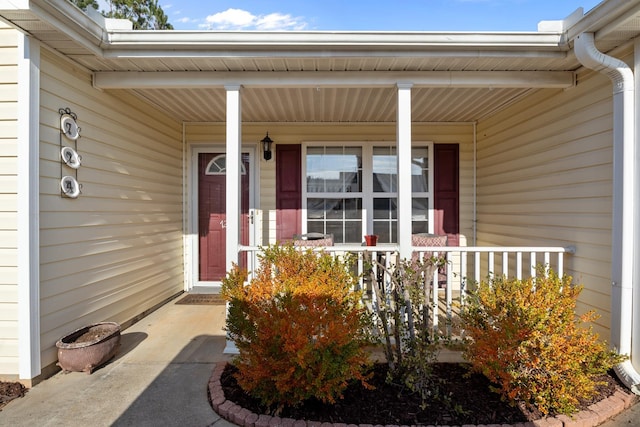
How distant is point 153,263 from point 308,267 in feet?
7.79

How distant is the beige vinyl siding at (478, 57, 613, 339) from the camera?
2758 millimetres

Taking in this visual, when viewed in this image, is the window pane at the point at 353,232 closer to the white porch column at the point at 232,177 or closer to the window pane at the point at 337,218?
the window pane at the point at 337,218

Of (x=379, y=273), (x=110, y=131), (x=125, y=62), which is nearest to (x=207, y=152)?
(x=110, y=131)

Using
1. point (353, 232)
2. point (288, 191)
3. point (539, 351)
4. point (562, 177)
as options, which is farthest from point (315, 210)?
point (539, 351)

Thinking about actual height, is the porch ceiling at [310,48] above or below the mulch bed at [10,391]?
above

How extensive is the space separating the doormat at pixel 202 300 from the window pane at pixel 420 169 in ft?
9.97

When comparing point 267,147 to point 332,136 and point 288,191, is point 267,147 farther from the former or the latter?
point 332,136

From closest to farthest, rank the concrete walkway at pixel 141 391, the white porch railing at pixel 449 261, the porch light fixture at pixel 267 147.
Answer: the concrete walkway at pixel 141 391
the white porch railing at pixel 449 261
the porch light fixture at pixel 267 147

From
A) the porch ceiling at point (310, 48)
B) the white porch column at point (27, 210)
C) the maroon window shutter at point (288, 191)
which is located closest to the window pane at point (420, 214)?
the maroon window shutter at point (288, 191)

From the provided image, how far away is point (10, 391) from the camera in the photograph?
94.7 inches

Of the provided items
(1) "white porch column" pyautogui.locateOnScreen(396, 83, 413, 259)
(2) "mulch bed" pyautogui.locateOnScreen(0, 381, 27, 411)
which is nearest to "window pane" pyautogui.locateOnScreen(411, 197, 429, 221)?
(1) "white porch column" pyautogui.locateOnScreen(396, 83, 413, 259)

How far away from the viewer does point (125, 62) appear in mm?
2967

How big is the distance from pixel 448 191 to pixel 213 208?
3337 millimetres

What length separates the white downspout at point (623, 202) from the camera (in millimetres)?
2477
